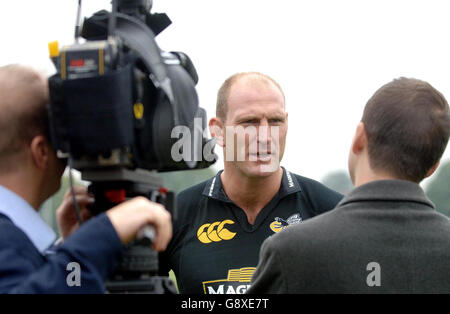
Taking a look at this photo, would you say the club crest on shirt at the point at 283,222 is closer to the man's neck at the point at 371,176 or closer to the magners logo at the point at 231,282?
the magners logo at the point at 231,282

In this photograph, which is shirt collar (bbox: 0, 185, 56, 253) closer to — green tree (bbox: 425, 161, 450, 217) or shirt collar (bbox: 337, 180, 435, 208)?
shirt collar (bbox: 337, 180, 435, 208)

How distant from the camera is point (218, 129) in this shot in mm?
3941

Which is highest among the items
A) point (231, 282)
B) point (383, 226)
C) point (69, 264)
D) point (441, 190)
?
point (441, 190)

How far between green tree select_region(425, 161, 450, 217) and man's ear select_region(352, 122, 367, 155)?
38508 mm

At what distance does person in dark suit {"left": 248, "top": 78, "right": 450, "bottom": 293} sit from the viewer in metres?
1.99

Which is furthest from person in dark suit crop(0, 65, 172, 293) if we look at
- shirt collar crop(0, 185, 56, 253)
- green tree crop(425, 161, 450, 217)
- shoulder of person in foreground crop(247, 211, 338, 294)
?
green tree crop(425, 161, 450, 217)

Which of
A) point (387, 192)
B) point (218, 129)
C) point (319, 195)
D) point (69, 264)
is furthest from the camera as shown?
point (218, 129)

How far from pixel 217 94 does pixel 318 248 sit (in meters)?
2.21

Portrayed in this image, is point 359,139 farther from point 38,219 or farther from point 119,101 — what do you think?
point 38,219

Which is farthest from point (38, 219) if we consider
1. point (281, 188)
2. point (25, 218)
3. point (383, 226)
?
point (281, 188)

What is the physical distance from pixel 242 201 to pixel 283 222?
289 millimetres

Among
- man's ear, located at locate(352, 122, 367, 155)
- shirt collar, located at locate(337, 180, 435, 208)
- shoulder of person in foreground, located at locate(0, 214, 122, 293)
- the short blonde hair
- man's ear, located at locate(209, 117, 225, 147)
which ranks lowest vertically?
shoulder of person in foreground, located at locate(0, 214, 122, 293)

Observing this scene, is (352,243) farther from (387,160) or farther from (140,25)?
(140,25)
